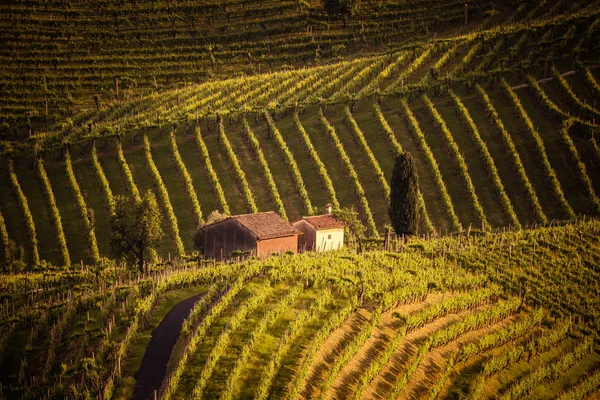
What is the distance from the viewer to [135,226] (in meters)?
63.7

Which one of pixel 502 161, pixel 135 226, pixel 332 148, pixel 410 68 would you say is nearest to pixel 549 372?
pixel 135 226

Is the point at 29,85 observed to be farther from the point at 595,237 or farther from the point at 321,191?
the point at 595,237

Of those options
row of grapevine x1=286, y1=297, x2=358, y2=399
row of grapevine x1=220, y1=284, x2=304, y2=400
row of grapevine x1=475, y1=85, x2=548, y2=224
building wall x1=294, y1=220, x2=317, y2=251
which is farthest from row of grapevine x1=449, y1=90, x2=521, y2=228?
row of grapevine x1=220, y1=284, x2=304, y2=400

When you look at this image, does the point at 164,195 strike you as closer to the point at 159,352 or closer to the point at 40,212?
the point at 40,212

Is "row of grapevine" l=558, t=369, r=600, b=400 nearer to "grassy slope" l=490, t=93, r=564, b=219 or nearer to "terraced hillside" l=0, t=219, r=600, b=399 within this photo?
"terraced hillside" l=0, t=219, r=600, b=399

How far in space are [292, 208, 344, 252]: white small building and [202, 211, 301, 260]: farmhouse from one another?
55.3 inches

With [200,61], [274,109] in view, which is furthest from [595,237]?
[200,61]

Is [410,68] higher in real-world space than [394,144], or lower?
higher

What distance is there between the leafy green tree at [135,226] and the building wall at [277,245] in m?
7.69

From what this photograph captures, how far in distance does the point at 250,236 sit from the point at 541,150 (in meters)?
35.7

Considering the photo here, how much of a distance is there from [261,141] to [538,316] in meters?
41.3

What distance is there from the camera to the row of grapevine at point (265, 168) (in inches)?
3167

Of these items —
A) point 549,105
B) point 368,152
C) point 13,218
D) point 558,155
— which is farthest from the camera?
point 549,105

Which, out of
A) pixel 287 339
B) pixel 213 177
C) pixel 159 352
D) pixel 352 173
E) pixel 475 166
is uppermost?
pixel 475 166
